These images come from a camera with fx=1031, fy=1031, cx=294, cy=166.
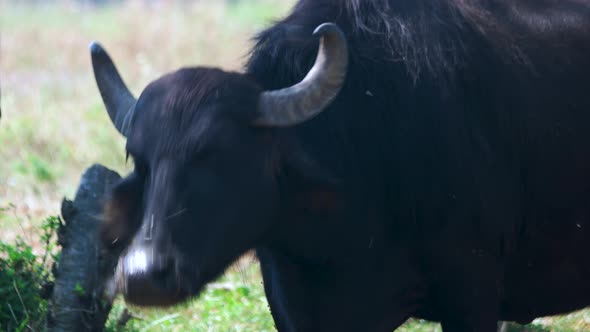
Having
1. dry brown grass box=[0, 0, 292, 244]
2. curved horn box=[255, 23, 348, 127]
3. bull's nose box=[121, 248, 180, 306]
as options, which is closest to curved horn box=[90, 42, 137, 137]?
curved horn box=[255, 23, 348, 127]

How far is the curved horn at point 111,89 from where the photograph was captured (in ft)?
14.7

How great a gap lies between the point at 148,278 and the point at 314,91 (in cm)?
96

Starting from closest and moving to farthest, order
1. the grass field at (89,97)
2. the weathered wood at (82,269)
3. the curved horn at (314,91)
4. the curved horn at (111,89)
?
the curved horn at (314,91) < the curved horn at (111,89) < the weathered wood at (82,269) < the grass field at (89,97)

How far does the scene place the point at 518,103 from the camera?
4645mm

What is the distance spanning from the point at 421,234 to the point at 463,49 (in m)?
0.86

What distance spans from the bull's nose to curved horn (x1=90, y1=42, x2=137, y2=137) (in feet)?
2.73

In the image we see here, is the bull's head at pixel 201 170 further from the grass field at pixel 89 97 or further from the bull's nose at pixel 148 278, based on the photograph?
the grass field at pixel 89 97

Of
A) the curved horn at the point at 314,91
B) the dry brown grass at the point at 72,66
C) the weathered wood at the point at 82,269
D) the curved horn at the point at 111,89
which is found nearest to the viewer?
the curved horn at the point at 314,91

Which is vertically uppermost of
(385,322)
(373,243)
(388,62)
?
(388,62)

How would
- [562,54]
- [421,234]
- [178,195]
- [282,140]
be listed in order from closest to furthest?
[178,195], [282,140], [421,234], [562,54]

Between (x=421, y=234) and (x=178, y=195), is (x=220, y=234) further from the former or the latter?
(x=421, y=234)

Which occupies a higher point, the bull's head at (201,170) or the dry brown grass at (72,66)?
the bull's head at (201,170)

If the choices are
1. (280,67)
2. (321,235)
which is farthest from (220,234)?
(280,67)

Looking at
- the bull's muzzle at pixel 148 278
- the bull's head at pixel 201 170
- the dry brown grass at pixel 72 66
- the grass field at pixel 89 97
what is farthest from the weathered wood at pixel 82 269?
the bull's muzzle at pixel 148 278
